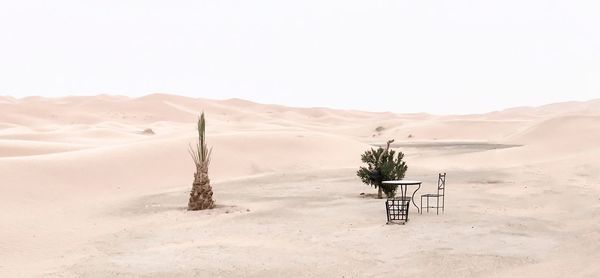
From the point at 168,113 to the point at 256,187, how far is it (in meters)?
103

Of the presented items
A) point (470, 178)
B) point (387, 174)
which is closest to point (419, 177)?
point (470, 178)

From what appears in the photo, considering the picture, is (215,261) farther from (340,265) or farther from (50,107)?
(50,107)

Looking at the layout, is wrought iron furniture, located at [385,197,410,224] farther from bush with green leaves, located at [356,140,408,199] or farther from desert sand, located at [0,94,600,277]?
bush with green leaves, located at [356,140,408,199]

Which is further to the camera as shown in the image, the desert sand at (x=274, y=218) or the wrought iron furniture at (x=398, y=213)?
the wrought iron furniture at (x=398, y=213)

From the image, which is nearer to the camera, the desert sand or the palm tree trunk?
the desert sand

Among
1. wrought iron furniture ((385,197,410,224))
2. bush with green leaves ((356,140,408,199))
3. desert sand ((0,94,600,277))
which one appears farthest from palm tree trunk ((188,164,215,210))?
bush with green leaves ((356,140,408,199))

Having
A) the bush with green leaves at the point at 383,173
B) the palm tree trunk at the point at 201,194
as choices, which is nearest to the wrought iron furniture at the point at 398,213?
the bush with green leaves at the point at 383,173

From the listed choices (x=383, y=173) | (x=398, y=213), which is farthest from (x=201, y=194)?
(x=383, y=173)

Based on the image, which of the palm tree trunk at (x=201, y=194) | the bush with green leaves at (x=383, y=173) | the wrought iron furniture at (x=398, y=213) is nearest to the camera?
the wrought iron furniture at (x=398, y=213)

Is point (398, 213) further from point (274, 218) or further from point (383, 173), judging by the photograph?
point (383, 173)

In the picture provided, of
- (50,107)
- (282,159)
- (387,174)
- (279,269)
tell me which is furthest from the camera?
(50,107)

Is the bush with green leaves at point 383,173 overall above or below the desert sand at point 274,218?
above

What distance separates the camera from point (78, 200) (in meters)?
19.3

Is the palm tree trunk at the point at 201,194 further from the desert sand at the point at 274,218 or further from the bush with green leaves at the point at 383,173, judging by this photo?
the bush with green leaves at the point at 383,173
